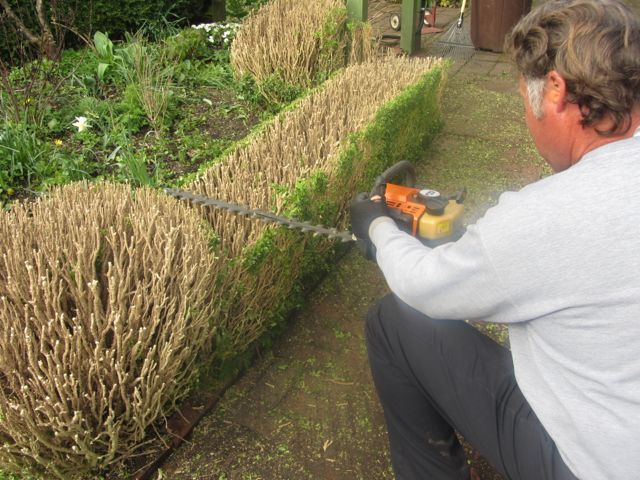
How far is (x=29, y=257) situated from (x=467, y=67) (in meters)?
5.89

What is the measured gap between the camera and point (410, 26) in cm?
672

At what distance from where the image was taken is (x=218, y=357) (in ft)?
7.82

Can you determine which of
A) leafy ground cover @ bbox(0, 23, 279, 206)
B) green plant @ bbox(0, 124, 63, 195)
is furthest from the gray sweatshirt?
green plant @ bbox(0, 124, 63, 195)

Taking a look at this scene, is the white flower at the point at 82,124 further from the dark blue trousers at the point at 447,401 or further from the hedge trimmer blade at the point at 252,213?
the dark blue trousers at the point at 447,401

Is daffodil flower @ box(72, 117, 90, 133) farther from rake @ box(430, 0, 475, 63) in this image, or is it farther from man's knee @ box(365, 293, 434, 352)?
rake @ box(430, 0, 475, 63)

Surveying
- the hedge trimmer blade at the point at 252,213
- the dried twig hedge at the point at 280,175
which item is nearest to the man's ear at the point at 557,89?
the hedge trimmer blade at the point at 252,213

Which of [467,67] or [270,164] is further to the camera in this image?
[467,67]

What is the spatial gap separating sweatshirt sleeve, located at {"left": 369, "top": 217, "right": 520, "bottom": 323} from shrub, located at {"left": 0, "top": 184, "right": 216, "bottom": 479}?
2.36 ft

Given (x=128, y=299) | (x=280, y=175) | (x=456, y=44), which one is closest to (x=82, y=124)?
(x=280, y=175)

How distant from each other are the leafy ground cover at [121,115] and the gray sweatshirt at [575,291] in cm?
224

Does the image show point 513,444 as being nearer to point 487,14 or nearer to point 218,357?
point 218,357

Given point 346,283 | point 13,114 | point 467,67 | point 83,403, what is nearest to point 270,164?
point 346,283

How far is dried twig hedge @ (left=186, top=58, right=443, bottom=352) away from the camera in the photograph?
2461mm

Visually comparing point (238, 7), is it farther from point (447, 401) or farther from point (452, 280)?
point (452, 280)
